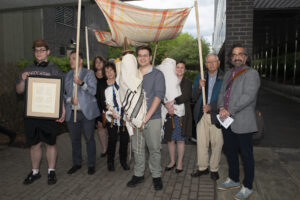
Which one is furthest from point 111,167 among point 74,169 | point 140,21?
point 140,21

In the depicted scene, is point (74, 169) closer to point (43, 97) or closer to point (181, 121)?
point (43, 97)

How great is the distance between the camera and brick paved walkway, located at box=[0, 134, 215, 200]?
4082 millimetres

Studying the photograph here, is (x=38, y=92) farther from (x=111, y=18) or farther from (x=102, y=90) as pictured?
(x=111, y=18)

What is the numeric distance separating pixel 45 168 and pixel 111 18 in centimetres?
306

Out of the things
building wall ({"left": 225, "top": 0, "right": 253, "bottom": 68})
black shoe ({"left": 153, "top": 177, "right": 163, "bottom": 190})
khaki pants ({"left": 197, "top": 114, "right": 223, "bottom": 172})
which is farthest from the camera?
building wall ({"left": 225, "top": 0, "right": 253, "bottom": 68})

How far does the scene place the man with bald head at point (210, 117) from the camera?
14.4ft

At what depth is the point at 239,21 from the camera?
19.9 ft

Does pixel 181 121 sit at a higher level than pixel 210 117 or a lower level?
lower

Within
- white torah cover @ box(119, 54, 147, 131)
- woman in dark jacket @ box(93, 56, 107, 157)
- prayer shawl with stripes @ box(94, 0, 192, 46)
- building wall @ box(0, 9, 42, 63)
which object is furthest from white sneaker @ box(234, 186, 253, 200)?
building wall @ box(0, 9, 42, 63)

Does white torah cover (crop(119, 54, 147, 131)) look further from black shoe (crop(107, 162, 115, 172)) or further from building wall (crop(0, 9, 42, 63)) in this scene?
building wall (crop(0, 9, 42, 63))

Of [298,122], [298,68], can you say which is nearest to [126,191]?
[298,122]

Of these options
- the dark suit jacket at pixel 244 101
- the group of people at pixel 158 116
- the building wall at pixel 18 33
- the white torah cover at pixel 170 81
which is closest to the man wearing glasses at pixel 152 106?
the group of people at pixel 158 116

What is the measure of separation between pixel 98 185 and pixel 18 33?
52.0 feet

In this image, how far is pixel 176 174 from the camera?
4902 millimetres
